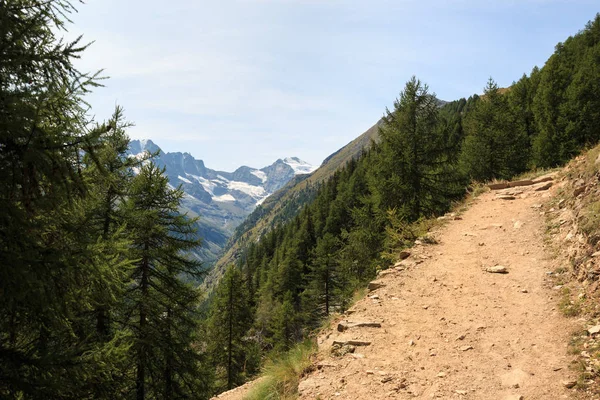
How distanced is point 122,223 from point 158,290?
10.8ft

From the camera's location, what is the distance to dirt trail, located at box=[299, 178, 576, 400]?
17.1ft

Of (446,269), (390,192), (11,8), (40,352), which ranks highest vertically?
(11,8)

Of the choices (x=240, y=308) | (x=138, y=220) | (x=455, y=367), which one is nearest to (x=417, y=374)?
(x=455, y=367)

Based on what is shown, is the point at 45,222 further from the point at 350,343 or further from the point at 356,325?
the point at 356,325

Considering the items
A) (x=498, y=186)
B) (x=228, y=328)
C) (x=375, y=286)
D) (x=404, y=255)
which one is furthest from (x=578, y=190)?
(x=228, y=328)

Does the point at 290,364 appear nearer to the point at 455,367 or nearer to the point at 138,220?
the point at 455,367

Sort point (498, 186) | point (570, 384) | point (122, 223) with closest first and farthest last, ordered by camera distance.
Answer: point (570, 384), point (122, 223), point (498, 186)

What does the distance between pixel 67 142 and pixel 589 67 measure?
158 ft

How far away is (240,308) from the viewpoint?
27266 mm

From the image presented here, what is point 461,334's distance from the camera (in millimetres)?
6621

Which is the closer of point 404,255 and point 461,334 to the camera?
point 461,334

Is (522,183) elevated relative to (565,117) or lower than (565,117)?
lower

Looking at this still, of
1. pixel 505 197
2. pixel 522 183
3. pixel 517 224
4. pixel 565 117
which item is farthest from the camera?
pixel 565 117

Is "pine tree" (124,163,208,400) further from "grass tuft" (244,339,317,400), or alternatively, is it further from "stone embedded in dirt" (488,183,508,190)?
"stone embedded in dirt" (488,183,508,190)
